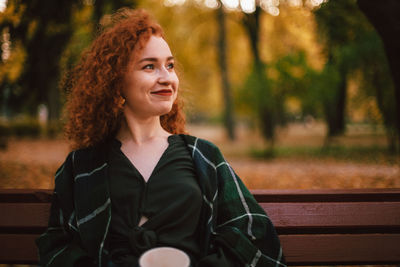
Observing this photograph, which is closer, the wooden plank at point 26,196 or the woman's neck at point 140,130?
the woman's neck at point 140,130

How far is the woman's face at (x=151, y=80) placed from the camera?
156 centimetres

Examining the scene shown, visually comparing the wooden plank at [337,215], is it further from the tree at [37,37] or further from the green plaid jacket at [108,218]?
the tree at [37,37]

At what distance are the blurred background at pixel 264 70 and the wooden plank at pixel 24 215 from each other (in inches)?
46.4

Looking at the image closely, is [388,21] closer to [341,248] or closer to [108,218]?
[341,248]

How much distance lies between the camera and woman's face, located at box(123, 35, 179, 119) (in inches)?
61.6

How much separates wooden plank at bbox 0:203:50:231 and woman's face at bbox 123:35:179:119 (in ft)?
3.03

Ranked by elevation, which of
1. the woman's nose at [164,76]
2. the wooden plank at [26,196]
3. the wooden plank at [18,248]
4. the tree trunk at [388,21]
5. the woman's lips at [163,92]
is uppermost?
the tree trunk at [388,21]

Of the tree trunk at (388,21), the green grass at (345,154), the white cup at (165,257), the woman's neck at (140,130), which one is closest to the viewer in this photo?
the white cup at (165,257)

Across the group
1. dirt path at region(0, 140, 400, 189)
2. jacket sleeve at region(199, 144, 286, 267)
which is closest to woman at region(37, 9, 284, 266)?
jacket sleeve at region(199, 144, 286, 267)

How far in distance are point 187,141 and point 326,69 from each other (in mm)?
10329

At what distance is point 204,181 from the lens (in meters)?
1.60

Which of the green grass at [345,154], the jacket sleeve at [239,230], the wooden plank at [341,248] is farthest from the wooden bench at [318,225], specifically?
the green grass at [345,154]

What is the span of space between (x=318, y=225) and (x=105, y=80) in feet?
4.88

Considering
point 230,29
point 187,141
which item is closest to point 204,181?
point 187,141
